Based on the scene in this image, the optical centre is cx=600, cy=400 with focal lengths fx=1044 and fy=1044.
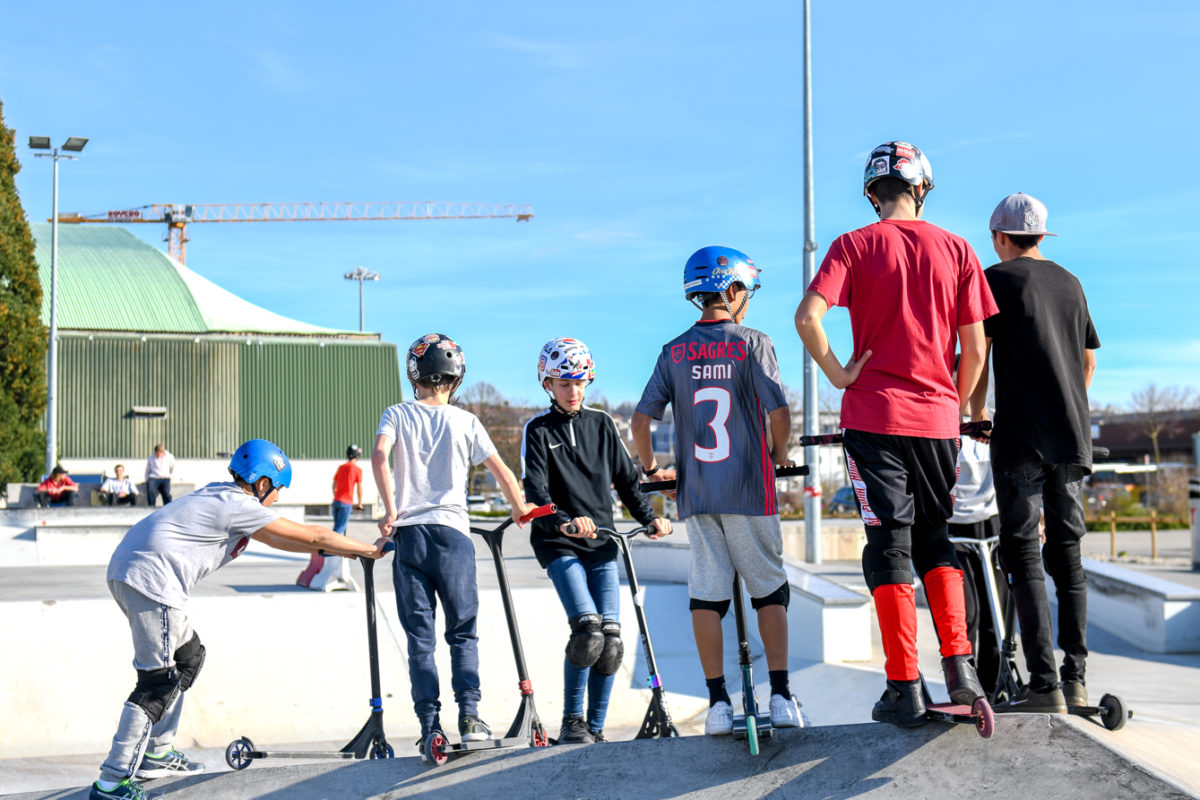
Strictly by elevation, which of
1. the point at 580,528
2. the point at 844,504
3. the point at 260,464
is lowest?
the point at 844,504

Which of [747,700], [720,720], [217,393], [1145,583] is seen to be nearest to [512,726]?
[720,720]

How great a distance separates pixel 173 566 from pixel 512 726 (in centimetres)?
183

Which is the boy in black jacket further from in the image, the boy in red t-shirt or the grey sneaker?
the grey sneaker

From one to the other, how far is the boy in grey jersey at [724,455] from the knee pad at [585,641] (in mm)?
844

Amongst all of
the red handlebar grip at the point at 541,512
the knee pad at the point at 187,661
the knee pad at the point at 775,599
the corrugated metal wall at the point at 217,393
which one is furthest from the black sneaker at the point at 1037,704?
the corrugated metal wall at the point at 217,393

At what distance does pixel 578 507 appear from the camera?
511cm

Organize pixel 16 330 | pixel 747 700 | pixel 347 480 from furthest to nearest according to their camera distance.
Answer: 1. pixel 16 330
2. pixel 347 480
3. pixel 747 700

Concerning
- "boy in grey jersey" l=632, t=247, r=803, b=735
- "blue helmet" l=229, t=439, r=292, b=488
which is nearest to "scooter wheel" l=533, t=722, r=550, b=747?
"boy in grey jersey" l=632, t=247, r=803, b=735

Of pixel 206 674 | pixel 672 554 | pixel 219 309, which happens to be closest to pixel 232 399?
pixel 219 309

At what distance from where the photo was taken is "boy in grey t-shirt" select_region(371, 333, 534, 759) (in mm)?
4691

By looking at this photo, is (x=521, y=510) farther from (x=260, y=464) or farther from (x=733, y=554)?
(x=260, y=464)

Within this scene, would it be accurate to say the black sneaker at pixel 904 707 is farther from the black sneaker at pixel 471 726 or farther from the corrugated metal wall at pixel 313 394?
the corrugated metal wall at pixel 313 394

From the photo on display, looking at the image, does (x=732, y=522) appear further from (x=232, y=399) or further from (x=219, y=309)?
(x=219, y=309)

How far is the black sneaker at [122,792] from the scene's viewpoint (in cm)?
409
